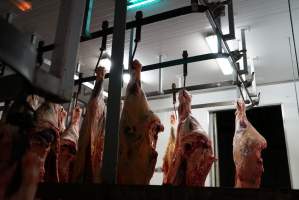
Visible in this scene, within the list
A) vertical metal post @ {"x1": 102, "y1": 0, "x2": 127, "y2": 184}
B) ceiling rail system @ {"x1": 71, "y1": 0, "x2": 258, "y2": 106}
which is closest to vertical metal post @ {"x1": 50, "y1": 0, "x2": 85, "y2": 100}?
vertical metal post @ {"x1": 102, "y1": 0, "x2": 127, "y2": 184}

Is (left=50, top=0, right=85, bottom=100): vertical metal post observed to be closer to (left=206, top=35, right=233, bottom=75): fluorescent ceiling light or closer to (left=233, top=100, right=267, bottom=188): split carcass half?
(left=233, top=100, right=267, bottom=188): split carcass half

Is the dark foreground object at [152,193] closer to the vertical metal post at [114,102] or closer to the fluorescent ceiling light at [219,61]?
the vertical metal post at [114,102]

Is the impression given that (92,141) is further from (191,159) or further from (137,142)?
(191,159)

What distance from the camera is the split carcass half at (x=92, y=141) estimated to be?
1.80 m

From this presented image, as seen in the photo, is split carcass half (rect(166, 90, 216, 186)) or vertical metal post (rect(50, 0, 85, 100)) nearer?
vertical metal post (rect(50, 0, 85, 100))

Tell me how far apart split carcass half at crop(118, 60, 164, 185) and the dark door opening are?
11.2 ft

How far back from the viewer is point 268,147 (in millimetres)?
4777

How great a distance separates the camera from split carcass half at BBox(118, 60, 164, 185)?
1.64m

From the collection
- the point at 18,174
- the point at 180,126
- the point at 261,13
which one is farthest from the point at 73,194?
the point at 261,13

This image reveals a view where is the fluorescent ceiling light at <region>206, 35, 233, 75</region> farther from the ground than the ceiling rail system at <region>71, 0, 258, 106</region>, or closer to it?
farther from the ground

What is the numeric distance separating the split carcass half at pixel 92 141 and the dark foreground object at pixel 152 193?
58 cm

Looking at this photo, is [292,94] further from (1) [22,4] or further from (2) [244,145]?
(1) [22,4]

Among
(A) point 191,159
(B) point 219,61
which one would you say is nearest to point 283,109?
(B) point 219,61

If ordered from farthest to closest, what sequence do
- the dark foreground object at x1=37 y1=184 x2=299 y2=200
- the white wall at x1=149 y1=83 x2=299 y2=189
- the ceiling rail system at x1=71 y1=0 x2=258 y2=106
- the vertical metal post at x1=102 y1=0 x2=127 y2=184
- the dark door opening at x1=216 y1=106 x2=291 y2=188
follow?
the dark door opening at x1=216 y1=106 x2=291 y2=188
the white wall at x1=149 y1=83 x2=299 y2=189
the ceiling rail system at x1=71 y1=0 x2=258 y2=106
the vertical metal post at x1=102 y1=0 x2=127 y2=184
the dark foreground object at x1=37 y1=184 x2=299 y2=200
